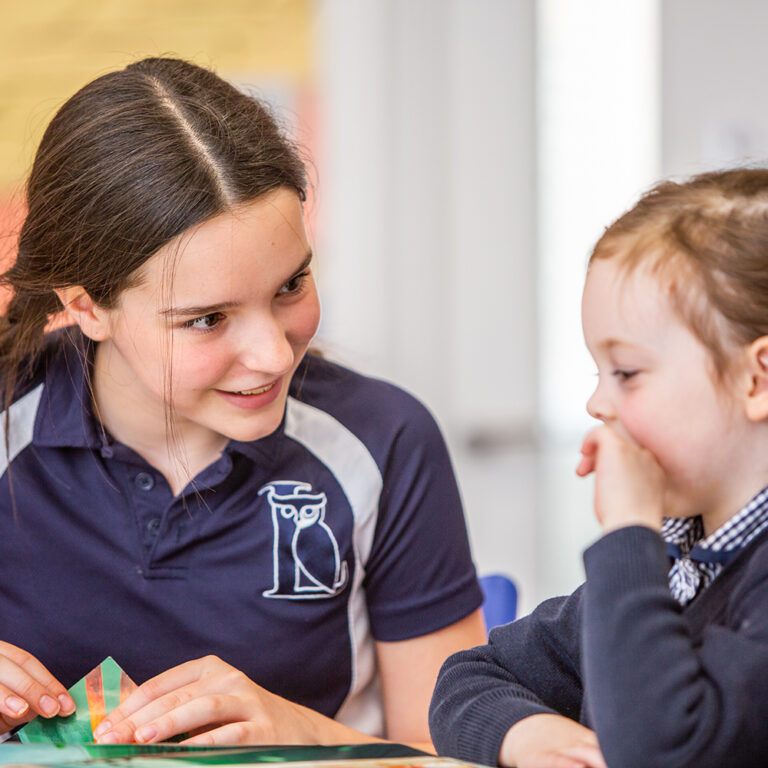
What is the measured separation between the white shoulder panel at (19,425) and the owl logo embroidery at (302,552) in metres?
0.28

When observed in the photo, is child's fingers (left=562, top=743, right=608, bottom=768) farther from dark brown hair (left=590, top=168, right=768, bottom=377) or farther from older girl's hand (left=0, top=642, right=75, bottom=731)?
older girl's hand (left=0, top=642, right=75, bottom=731)

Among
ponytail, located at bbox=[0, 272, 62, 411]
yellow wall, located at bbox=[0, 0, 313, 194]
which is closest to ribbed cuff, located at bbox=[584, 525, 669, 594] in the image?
ponytail, located at bbox=[0, 272, 62, 411]

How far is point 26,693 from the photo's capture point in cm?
91

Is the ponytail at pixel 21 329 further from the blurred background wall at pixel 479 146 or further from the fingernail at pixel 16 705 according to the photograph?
the blurred background wall at pixel 479 146

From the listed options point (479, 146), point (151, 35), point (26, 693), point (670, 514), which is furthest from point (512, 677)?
point (151, 35)

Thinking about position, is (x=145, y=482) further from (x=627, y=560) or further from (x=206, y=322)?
(x=627, y=560)

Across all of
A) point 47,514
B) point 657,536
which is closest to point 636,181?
point 47,514

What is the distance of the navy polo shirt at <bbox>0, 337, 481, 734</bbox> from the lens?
1102mm

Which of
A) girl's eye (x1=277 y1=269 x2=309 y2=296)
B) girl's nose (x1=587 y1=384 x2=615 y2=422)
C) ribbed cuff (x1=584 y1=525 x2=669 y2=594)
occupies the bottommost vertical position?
ribbed cuff (x1=584 y1=525 x2=669 y2=594)

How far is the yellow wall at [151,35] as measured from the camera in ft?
8.70

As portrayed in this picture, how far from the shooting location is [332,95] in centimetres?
260

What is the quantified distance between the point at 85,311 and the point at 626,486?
1.96 feet

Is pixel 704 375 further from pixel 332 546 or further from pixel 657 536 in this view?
pixel 332 546

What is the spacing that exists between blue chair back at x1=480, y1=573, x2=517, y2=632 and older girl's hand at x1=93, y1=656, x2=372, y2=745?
0.97 ft
